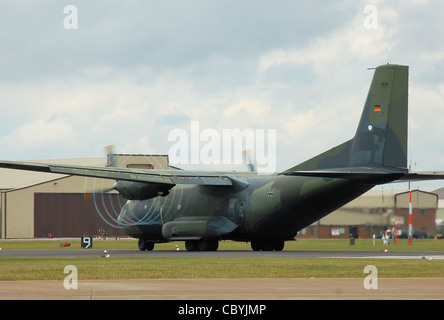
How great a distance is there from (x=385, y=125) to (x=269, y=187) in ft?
25.9

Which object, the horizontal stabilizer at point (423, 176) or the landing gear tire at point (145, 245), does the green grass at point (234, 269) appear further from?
the landing gear tire at point (145, 245)

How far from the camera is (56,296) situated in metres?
19.9

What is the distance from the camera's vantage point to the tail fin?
42.9 meters

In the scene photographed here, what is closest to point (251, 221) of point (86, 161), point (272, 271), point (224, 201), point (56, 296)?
point (224, 201)

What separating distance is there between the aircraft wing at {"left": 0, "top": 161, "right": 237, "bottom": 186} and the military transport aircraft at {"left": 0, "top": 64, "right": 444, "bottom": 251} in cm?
5

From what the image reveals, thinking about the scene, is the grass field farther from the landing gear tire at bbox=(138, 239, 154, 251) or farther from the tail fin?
the landing gear tire at bbox=(138, 239, 154, 251)

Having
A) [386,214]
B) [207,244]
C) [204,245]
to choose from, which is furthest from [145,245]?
[386,214]

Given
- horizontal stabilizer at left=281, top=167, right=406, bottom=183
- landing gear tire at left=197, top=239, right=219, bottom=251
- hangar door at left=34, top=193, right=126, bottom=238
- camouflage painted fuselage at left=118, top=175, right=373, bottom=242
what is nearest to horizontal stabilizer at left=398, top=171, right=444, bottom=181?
horizontal stabilizer at left=281, top=167, right=406, bottom=183

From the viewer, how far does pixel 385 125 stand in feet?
142

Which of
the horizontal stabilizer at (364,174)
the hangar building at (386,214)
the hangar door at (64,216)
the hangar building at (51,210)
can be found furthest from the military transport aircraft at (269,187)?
the hangar building at (51,210)

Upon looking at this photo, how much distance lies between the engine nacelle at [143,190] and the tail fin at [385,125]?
11457 mm

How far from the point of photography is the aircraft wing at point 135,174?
4478 centimetres
